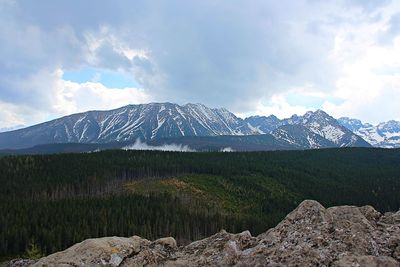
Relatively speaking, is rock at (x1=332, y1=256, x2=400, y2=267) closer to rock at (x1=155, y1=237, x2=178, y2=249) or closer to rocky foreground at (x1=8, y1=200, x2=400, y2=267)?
rocky foreground at (x1=8, y1=200, x2=400, y2=267)

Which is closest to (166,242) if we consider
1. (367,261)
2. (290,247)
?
(290,247)

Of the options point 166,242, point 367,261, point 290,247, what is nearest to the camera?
point 367,261

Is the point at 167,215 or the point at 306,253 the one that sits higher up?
the point at 306,253

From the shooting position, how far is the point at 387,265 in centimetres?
1609

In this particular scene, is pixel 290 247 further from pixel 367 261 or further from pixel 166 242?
pixel 166 242

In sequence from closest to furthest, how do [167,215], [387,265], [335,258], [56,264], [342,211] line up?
[387,265] → [335,258] → [56,264] → [342,211] → [167,215]

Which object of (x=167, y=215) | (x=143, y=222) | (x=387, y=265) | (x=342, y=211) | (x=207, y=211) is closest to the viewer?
(x=387, y=265)

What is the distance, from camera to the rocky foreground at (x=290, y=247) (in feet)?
58.3

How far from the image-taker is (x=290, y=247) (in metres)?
19.0

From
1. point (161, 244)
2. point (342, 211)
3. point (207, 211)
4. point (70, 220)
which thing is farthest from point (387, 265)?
point (207, 211)

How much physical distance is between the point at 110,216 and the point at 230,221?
144 ft

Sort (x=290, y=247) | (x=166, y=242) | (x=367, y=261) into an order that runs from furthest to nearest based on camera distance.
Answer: (x=166, y=242)
(x=290, y=247)
(x=367, y=261)

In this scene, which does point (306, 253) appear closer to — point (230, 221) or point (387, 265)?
point (387, 265)

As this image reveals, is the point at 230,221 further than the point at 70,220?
Yes
